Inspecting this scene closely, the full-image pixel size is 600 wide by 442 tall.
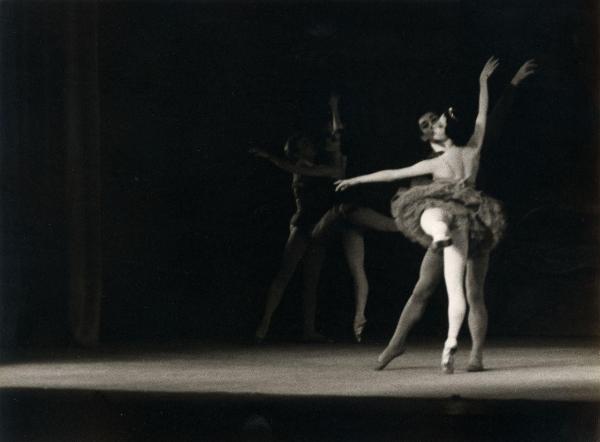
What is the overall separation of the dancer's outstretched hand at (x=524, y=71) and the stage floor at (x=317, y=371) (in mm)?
1702

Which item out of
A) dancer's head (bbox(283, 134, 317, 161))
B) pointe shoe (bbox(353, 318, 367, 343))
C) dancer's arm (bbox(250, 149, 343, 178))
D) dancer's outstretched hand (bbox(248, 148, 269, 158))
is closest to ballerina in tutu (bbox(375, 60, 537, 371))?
pointe shoe (bbox(353, 318, 367, 343))

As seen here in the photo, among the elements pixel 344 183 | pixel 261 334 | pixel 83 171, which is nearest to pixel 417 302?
pixel 344 183

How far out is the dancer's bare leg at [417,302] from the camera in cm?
783

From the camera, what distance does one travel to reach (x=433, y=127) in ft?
25.7

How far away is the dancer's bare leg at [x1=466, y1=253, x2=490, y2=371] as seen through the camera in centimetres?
775

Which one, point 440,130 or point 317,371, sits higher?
point 440,130

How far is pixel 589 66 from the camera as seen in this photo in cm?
844

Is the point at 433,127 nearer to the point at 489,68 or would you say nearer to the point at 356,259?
the point at 489,68

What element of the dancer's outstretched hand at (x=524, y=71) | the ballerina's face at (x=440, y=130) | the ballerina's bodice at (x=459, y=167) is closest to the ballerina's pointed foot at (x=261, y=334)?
the ballerina's bodice at (x=459, y=167)

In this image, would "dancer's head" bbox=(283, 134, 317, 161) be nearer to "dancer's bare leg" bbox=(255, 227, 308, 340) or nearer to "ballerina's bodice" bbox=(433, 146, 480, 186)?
"dancer's bare leg" bbox=(255, 227, 308, 340)

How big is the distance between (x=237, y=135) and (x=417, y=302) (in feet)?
5.42

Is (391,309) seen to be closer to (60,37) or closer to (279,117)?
(279,117)

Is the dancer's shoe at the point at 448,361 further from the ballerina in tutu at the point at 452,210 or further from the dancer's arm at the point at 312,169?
the dancer's arm at the point at 312,169

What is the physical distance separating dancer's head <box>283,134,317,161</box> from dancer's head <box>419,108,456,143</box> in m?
0.83
